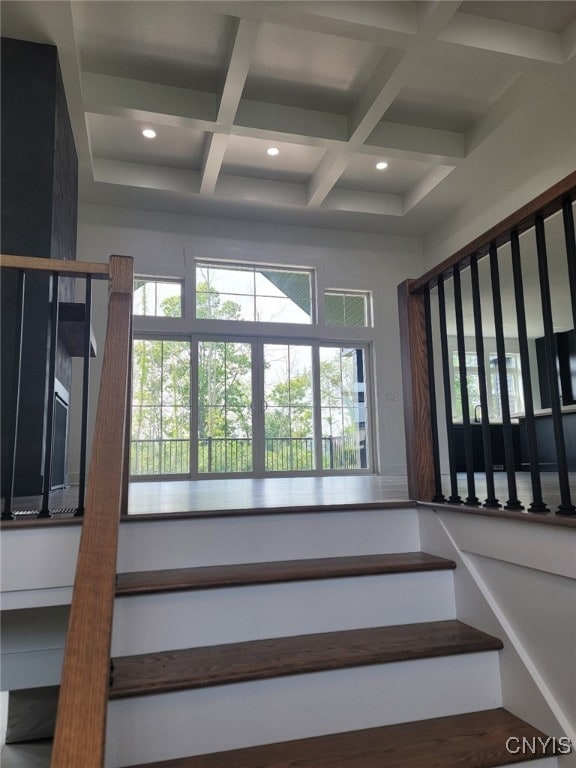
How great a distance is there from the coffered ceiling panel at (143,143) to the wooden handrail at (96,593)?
458 cm

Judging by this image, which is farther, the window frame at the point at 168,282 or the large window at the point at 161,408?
the window frame at the point at 168,282

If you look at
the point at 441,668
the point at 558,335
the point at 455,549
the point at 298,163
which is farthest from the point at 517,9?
the point at 558,335

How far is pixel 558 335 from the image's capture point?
8.99 m

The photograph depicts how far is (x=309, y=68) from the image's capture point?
15.4 ft

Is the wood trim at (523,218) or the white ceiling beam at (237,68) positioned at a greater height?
the white ceiling beam at (237,68)

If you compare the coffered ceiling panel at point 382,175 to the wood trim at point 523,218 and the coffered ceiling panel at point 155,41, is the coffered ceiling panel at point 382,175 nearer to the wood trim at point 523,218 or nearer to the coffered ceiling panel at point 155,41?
the coffered ceiling panel at point 155,41

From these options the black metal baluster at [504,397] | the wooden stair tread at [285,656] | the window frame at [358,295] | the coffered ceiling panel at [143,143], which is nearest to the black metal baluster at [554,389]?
the black metal baluster at [504,397]

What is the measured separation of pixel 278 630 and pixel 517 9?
15.7 ft

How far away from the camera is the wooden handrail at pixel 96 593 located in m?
0.78

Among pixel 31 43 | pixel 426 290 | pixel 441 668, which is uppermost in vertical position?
pixel 31 43

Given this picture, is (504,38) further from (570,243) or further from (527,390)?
(527,390)

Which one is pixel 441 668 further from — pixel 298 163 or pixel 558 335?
pixel 558 335

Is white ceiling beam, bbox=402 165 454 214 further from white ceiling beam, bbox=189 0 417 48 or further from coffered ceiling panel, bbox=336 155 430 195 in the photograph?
white ceiling beam, bbox=189 0 417 48

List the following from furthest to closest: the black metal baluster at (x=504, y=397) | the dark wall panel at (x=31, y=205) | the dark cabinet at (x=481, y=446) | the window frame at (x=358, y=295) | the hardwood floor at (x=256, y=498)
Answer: the dark cabinet at (x=481, y=446)
the window frame at (x=358, y=295)
the dark wall panel at (x=31, y=205)
the hardwood floor at (x=256, y=498)
the black metal baluster at (x=504, y=397)
